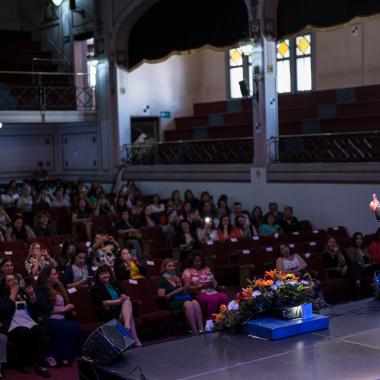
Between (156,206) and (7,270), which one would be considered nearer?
(7,270)

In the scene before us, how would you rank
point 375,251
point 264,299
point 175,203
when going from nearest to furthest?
point 264,299
point 375,251
point 175,203

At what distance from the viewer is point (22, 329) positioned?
802 cm

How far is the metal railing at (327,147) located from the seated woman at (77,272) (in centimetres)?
611

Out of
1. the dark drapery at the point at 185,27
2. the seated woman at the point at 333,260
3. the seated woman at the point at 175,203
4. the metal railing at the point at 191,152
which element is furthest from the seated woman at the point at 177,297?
the dark drapery at the point at 185,27

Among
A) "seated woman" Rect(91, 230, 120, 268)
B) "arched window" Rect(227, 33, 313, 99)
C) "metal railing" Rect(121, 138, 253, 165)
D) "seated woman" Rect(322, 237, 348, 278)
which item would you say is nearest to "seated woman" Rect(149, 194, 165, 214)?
"metal railing" Rect(121, 138, 253, 165)

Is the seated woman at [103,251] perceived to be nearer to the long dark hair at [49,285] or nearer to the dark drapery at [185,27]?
the long dark hair at [49,285]

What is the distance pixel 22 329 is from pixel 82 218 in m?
6.23

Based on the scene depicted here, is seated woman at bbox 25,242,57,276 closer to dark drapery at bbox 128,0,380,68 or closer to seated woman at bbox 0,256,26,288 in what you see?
seated woman at bbox 0,256,26,288

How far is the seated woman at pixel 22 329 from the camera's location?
8.05 metres

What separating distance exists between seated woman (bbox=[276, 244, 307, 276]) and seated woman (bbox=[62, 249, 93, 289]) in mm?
2679

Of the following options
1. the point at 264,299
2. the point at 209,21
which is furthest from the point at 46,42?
the point at 264,299

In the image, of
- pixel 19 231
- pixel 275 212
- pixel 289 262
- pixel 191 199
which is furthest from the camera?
pixel 191 199

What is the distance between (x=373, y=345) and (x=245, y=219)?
6682mm

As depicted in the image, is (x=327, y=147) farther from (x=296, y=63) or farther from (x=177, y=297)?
(x=177, y=297)
